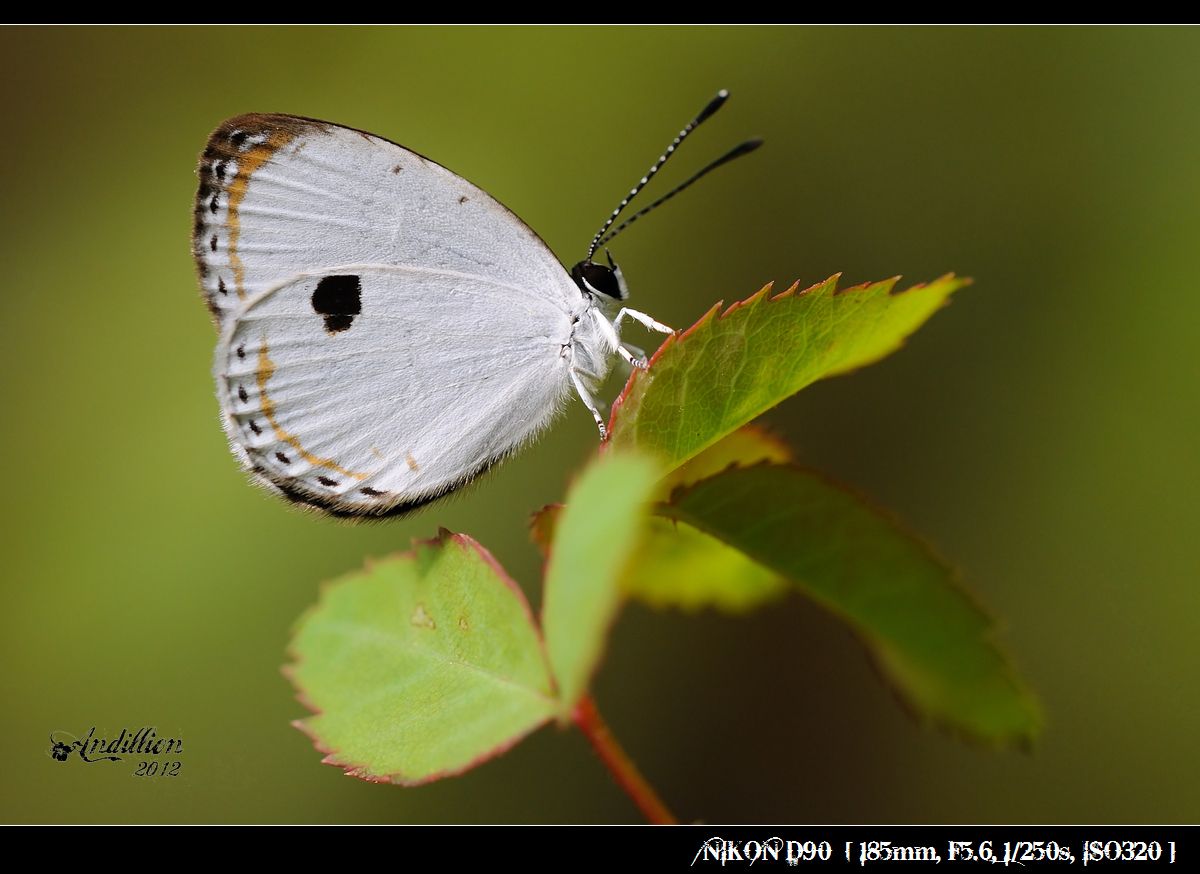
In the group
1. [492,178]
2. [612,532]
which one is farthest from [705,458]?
[492,178]

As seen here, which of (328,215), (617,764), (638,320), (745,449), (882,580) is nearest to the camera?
(617,764)

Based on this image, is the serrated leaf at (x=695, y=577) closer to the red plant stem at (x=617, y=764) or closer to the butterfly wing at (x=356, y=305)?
the red plant stem at (x=617, y=764)

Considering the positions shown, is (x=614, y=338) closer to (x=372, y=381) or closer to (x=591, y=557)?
(x=372, y=381)

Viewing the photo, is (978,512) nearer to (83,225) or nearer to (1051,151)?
(1051,151)

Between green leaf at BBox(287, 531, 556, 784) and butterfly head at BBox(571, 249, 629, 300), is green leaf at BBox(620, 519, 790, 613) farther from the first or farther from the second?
butterfly head at BBox(571, 249, 629, 300)

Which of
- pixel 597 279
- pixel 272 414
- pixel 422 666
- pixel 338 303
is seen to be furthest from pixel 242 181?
pixel 422 666

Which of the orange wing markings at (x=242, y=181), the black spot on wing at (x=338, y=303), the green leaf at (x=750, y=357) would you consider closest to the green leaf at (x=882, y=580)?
the green leaf at (x=750, y=357)

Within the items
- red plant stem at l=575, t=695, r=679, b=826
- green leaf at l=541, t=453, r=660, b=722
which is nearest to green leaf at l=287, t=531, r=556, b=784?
red plant stem at l=575, t=695, r=679, b=826
